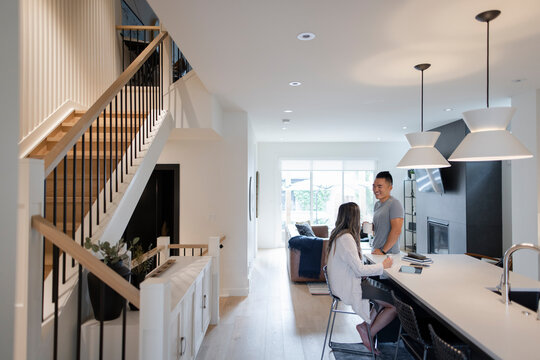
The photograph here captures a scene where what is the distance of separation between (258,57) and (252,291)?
11.9 feet

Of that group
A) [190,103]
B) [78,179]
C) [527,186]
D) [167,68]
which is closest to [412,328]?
[78,179]

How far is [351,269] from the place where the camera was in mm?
2881

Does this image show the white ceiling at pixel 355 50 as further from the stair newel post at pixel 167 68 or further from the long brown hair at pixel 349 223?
the long brown hair at pixel 349 223

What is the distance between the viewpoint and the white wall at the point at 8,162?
117cm

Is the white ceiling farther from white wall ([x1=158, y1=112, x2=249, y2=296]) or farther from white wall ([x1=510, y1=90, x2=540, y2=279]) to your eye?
white wall ([x1=158, y1=112, x2=249, y2=296])

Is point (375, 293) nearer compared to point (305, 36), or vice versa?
point (305, 36)

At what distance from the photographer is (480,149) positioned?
2.18 metres

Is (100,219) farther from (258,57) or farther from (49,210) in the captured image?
(258,57)

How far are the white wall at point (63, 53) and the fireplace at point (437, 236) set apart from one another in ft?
20.2

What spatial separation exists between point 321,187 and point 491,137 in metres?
7.53

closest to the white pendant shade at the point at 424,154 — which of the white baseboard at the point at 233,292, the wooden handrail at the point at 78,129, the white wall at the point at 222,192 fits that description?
the wooden handrail at the point at 78,129

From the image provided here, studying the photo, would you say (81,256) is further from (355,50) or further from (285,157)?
(285,157)

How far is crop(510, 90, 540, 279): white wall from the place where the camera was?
4.05m

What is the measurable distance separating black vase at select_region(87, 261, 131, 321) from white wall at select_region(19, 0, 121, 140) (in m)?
2.18
